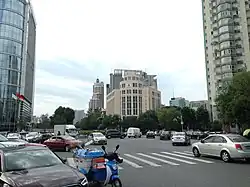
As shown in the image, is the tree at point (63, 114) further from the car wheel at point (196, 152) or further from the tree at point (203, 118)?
the car wheel at point (196, 152)

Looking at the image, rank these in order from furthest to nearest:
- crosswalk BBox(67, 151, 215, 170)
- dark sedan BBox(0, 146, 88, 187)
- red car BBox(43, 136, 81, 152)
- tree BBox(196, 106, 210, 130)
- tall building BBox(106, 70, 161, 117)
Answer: tall building BBox(106, 70, 161, 117) < tree BBox(196, 106, 210, 130) < red car BBox(43, 136, 81, 152) < crosswalk BBox(67, 151, 215, 170) < dark sedan BBox(0, 146, 88, 187)

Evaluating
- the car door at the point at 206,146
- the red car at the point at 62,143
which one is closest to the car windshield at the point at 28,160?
the car door at the point at 206,146

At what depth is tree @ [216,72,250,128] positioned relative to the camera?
28.1m

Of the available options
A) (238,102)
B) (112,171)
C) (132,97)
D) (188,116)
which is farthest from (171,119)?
(112,171)

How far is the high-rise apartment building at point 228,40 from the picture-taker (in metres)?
75.1

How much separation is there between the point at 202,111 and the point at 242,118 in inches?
2023

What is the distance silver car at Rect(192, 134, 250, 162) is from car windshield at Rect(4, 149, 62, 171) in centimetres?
1009

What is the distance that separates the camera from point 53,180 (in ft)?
17.0

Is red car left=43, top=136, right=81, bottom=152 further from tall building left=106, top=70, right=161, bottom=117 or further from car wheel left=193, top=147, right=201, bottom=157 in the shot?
tall building left=106, top=70, right=161, bottom=117

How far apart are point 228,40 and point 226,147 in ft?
226

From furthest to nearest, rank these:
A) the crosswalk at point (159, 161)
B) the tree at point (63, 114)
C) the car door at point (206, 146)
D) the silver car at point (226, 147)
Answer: the tree at point (63, 114) → the car door at point (206, 146) → the silver car at point (226, 147) → the crosswalk at point (159, 161)

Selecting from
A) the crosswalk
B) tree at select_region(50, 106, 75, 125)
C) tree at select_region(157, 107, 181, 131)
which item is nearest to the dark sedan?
the crosswalk

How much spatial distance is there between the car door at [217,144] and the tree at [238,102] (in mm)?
14548

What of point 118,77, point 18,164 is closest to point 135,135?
point 18,164
